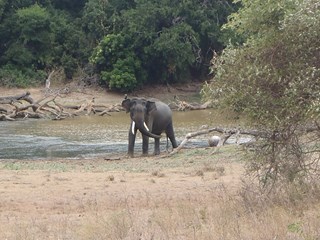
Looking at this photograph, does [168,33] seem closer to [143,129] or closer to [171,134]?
[171,134]

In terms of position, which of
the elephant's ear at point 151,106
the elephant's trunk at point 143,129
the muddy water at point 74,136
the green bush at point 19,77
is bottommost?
the green bush at point 19,77

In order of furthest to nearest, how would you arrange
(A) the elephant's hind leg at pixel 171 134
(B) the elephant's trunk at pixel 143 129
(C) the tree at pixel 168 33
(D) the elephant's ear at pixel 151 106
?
(C) the tree at pixel 168 33 → (A) the elephant's hind leg at pixel 171 134 → (D) the elephant's ear at pixel 151 106 → (B) the elephant's trunk at pixel 143 129

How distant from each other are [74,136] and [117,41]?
22.1 m

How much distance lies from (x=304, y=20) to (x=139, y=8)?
43863 mm

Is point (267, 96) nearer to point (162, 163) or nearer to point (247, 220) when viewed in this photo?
point (247, 220)

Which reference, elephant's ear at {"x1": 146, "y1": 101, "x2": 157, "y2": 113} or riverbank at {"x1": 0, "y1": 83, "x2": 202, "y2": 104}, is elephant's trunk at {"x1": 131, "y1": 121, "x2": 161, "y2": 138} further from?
riverbank at {"x1": 0, "y1": 83, "x2": 202, "y2": 104}

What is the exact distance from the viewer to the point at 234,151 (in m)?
21.8

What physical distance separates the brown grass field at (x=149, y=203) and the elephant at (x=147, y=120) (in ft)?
9.55

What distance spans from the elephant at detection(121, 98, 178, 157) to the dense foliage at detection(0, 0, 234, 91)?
24.4 metres

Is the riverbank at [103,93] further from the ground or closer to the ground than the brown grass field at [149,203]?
closer to the ground

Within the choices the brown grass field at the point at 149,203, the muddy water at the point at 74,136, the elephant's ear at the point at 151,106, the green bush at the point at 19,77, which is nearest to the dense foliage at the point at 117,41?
the green bush at the point at 19,77

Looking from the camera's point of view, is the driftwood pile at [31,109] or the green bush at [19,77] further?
the green bush at [19,77]

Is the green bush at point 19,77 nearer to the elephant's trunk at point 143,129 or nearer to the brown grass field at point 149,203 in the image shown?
the elephant's trunk at point 143,129

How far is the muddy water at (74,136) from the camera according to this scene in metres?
26.1
